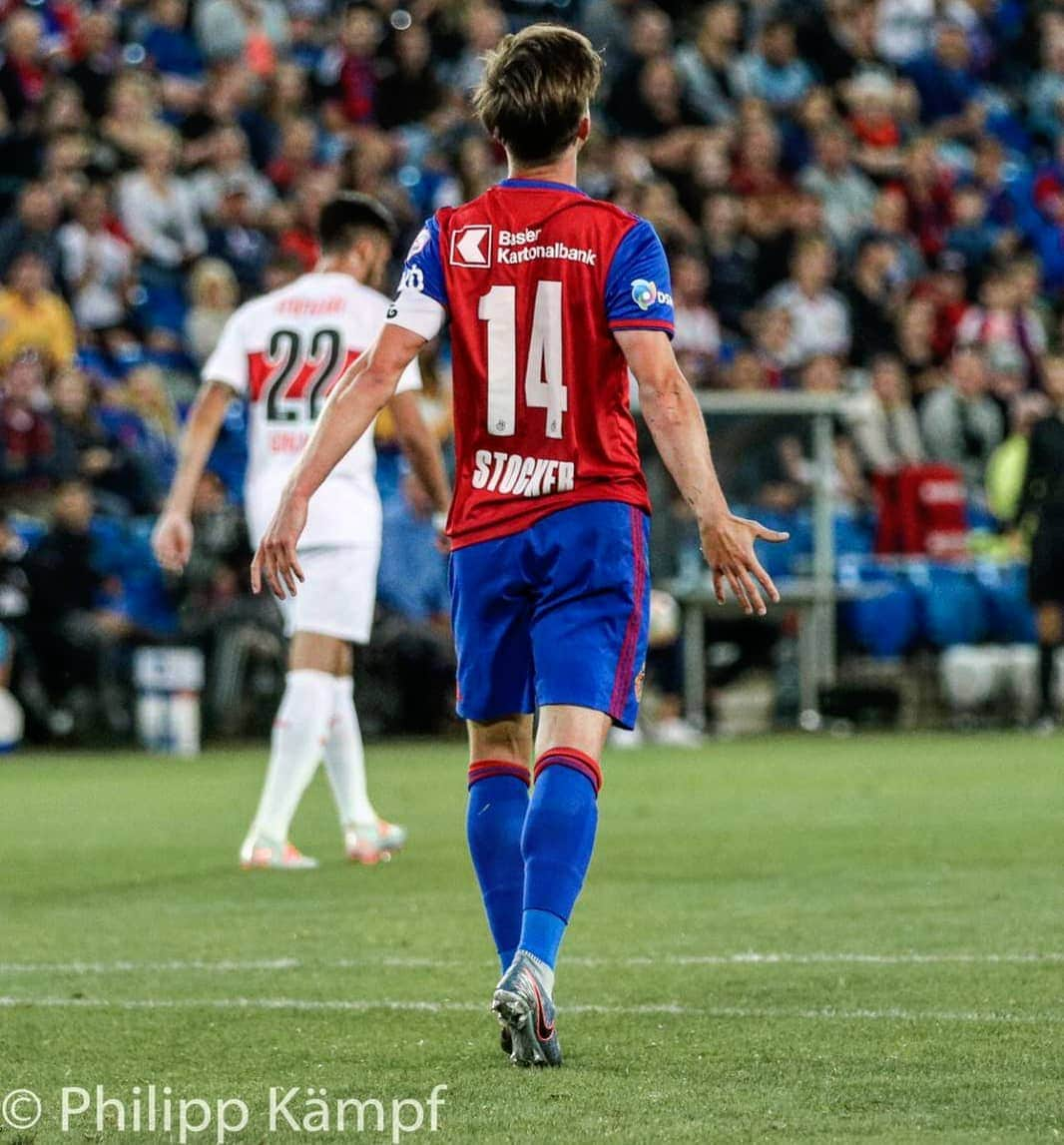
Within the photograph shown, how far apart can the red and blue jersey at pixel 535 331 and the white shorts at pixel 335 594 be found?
4269 millimetres

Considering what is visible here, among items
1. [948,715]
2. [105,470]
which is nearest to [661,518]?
[948,715]

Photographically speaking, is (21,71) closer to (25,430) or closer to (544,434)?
(25,430)

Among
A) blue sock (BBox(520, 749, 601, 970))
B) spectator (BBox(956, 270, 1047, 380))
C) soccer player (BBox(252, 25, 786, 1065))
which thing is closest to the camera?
blue sock (BBox(520, 749, 601, 970))

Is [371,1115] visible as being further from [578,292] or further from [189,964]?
[189,964]

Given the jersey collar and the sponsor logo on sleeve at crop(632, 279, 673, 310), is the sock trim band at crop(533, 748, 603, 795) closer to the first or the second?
the sponsor logo on sleeve at crop(632, 279, 673, 310)

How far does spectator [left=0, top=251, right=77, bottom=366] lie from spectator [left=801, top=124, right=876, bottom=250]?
7750 mm

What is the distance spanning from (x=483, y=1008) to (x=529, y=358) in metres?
1.66

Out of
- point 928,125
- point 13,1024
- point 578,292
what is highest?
point 928,125

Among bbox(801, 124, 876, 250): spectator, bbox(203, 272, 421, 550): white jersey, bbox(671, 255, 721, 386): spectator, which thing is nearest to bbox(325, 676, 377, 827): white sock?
bbox(203, 272, 421, 550): white jersey

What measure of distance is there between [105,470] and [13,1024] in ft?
39.6

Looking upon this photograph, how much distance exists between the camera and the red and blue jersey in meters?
5.34

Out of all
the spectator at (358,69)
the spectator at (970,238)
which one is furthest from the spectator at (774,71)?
the spectator at (358,69)

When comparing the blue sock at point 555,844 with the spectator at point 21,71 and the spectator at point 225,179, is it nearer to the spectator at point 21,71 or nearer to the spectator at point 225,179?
the spectator at point 225,179

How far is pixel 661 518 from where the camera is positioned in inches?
736
